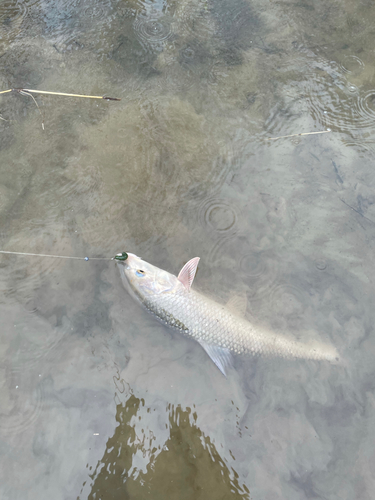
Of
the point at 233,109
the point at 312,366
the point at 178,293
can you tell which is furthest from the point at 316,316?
the point at 233,109

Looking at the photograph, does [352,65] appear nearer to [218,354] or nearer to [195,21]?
[195,21]

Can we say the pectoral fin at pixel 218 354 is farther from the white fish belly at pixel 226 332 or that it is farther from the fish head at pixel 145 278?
the fish head at pixel 145 278

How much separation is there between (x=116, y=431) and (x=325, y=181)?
3.88 meters

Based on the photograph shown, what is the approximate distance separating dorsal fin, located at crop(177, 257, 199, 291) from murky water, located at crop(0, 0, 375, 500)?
0.22 m

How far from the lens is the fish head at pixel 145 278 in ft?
11.6

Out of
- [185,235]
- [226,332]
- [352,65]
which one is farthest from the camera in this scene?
[352,65]

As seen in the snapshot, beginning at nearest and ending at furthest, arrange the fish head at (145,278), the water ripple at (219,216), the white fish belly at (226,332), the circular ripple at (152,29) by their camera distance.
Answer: the white fish belly at (226,332)
the fish head at (145,278)
the water ripple at (219,216)
the circular ripple at (152,29)

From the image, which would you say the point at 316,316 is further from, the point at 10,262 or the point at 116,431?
the point at 10,262

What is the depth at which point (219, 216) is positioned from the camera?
151 inches

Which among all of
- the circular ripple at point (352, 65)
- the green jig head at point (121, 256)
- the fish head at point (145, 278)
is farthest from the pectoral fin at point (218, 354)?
the circular ripple at point (352, 65)

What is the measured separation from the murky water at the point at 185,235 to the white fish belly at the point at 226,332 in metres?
0.17

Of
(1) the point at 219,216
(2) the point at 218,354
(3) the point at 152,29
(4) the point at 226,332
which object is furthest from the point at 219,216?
(3) the point at 152,29

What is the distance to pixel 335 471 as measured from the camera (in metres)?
3.13

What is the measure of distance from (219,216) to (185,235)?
19.5 inches
